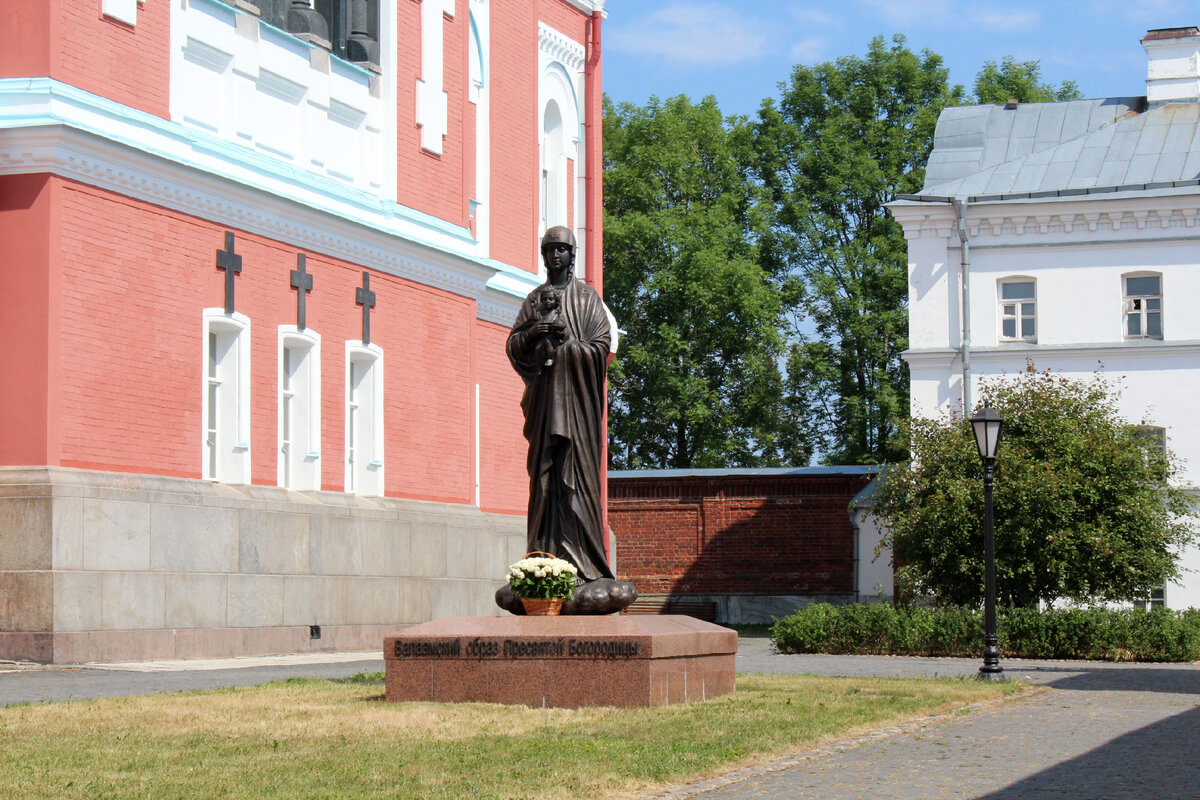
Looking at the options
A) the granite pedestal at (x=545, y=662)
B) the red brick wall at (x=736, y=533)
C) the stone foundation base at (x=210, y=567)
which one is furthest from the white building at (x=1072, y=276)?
the granite pedestal at (x=545, y=662)

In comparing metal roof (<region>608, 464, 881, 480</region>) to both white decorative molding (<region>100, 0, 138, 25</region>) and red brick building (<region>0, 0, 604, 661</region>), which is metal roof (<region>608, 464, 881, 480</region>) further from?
white decorative molding (<region>100, 0, 138, 25</region>)

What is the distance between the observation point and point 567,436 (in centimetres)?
1331

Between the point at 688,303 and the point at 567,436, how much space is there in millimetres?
35255

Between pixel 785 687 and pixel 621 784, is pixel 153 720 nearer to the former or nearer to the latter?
pixel 621 784

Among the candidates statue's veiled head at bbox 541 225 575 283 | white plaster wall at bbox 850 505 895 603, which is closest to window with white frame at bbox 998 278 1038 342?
white plaster wall at bbox 850 505 895 603

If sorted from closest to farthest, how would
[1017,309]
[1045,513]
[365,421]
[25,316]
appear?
[25,316]
[365,421]
[1045,513]
[1017,309]

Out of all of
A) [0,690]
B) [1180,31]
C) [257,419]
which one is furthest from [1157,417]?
[0,690]

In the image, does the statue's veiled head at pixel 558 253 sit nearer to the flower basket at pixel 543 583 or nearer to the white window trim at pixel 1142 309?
the flower basket at pixel 543 583

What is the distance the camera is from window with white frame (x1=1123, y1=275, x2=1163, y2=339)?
3472 cm

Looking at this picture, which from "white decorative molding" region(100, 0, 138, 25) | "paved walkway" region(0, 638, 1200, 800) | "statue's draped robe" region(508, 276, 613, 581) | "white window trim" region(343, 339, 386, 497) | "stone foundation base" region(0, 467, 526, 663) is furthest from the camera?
"white window trim" region(343, 339, 386, 497)

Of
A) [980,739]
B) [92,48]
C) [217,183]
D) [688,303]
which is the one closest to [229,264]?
[217,183]

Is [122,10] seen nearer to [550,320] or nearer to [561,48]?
[550,320]

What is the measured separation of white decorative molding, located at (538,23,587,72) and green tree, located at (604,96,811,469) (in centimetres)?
1310

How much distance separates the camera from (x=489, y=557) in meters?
28.1
